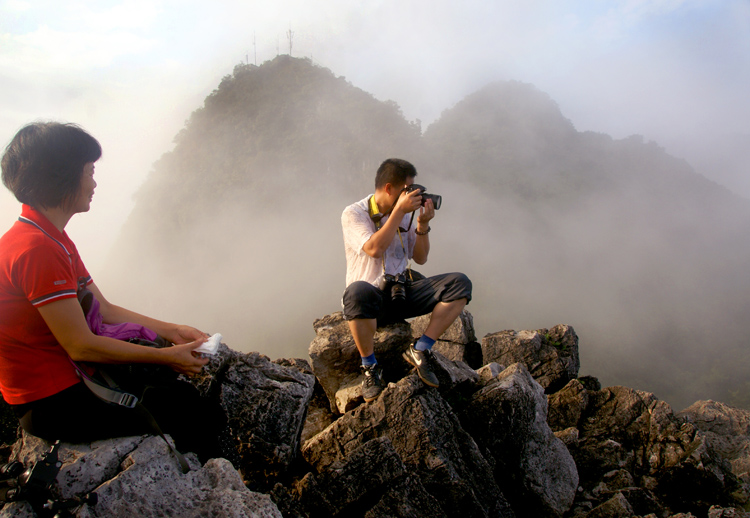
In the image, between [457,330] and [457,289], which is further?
[457,330]

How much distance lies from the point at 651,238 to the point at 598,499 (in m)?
106

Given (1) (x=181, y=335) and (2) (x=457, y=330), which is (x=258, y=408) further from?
(2) (x=457, y=330)

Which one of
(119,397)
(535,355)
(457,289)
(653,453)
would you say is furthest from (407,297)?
(535,355)

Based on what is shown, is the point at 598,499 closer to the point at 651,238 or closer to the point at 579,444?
the point at 579,444

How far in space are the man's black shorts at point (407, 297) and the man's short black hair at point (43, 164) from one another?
258 cm

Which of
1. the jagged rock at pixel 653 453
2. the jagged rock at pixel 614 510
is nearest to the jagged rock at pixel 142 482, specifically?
the jagged rock at pixel 614 510

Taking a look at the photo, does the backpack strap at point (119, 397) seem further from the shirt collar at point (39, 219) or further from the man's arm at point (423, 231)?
the man's arm at point (423, 231)

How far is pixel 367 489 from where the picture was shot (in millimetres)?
2932

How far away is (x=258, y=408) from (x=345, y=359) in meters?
2.01

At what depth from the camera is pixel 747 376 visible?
189 feet

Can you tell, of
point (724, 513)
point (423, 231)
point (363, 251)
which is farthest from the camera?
point (423, 231)

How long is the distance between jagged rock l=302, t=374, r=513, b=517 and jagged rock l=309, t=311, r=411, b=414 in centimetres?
111

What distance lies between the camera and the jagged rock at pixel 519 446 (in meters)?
4.32

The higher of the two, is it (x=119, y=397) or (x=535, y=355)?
(x=119, y=397)
